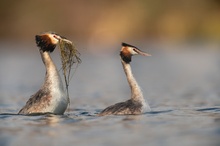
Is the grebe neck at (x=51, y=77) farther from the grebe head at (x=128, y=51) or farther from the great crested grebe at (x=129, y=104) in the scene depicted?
the grebe head at (x=128, y=51)

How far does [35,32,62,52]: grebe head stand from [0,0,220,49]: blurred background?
39.3 meters

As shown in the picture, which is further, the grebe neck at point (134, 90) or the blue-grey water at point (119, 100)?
the grebe neck at point (134, 90)

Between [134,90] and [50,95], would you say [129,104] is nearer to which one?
[134,90]

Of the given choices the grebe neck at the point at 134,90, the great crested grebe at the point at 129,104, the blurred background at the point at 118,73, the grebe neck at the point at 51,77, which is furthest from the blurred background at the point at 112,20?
the grebe neck at the point at 51,77

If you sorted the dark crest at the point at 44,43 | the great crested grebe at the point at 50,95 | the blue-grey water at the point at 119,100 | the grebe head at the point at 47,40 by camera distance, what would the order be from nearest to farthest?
the blue-grey water at the point at 119,100, the great crested grebe at the point at 50,95, the grebe head at the point at 47,40, the dark crest at the point at 44,43

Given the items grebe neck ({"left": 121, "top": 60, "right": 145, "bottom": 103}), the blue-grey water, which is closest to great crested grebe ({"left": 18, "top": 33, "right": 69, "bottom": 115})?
the blue-grey water

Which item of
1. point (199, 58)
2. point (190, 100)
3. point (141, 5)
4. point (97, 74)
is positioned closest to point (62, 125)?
point (190, 100)

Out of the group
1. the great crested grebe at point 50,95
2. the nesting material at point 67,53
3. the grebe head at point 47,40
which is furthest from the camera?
the grebe head at point 47,40

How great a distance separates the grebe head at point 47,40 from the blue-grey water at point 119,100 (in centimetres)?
146

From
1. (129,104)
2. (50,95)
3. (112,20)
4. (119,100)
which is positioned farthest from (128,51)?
(112,20)

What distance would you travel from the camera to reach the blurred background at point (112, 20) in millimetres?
58031

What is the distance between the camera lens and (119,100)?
1875cm

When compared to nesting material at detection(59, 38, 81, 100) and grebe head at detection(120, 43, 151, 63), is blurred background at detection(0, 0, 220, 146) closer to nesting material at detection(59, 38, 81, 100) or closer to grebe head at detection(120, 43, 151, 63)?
nesting material at detection(59, 38, 81, 100)

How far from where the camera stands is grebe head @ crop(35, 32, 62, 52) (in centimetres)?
1448
